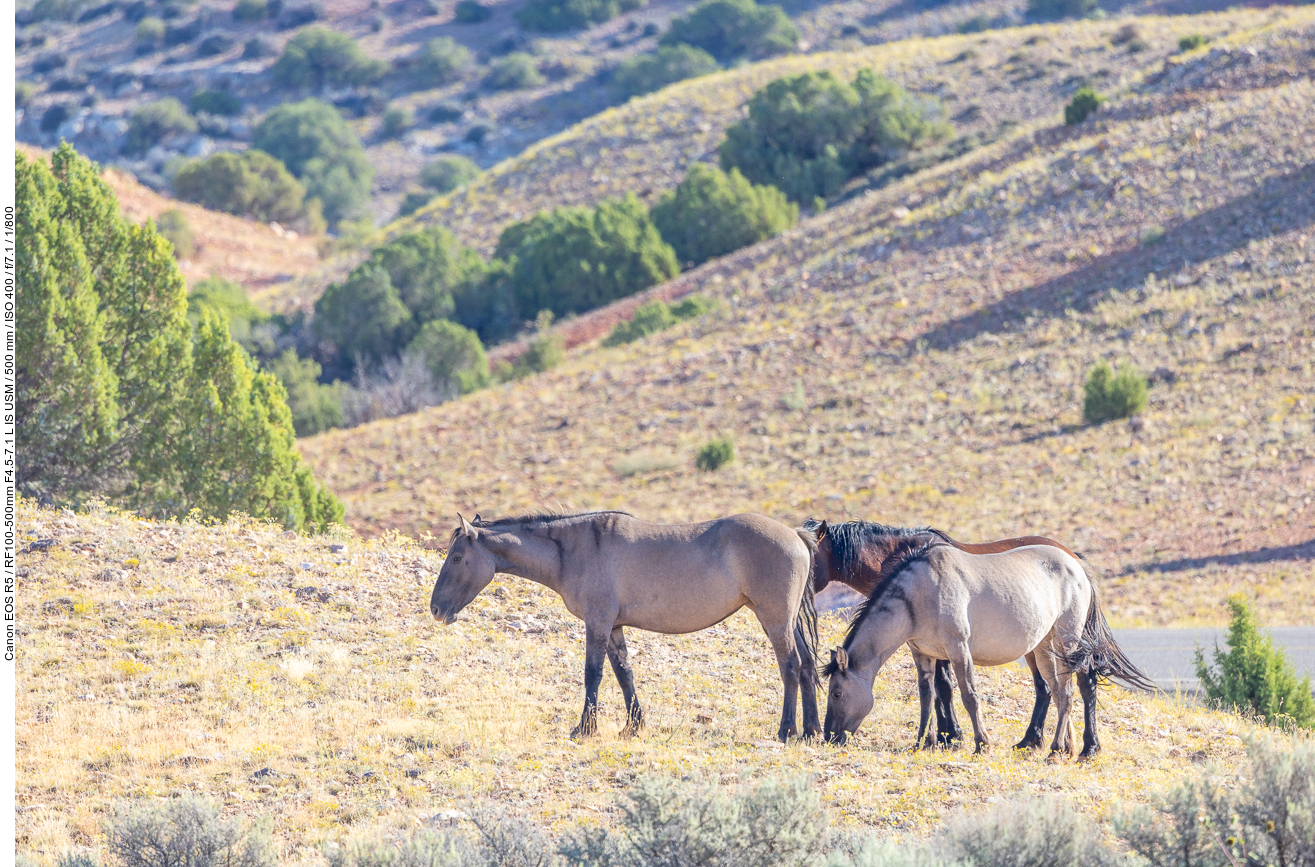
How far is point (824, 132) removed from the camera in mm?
57781

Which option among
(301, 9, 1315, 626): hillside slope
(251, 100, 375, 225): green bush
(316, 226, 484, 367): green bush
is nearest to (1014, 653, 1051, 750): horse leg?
(301, 9, 1315, 626): hillside slope

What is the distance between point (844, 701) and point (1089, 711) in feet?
7.13

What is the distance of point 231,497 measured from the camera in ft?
63.3

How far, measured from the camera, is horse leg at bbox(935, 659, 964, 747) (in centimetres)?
1062

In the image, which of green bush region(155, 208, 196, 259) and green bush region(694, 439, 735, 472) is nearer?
green bush region(694, 439, 735, 472)

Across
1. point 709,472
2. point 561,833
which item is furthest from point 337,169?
point 561,833

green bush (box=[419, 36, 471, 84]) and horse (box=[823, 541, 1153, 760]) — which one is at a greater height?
horse (box=[823, 541, 1153, 760])

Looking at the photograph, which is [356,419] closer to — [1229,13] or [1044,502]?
[1044,502]

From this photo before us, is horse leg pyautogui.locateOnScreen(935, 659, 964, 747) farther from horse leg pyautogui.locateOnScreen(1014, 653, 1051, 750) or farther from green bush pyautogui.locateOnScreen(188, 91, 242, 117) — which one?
green bush pyautogui.locateOnScreen(188, 91, 242, 117)

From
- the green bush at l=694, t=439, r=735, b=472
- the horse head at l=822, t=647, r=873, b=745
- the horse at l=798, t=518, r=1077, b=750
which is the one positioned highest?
the horse at l=798, t=518, r=1077, b=750

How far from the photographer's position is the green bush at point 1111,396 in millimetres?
29062

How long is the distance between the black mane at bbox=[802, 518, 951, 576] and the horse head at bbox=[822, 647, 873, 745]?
150 centimetres

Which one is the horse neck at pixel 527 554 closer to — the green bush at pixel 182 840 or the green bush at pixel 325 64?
the green bush at pixel 182 840

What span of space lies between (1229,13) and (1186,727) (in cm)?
6580
